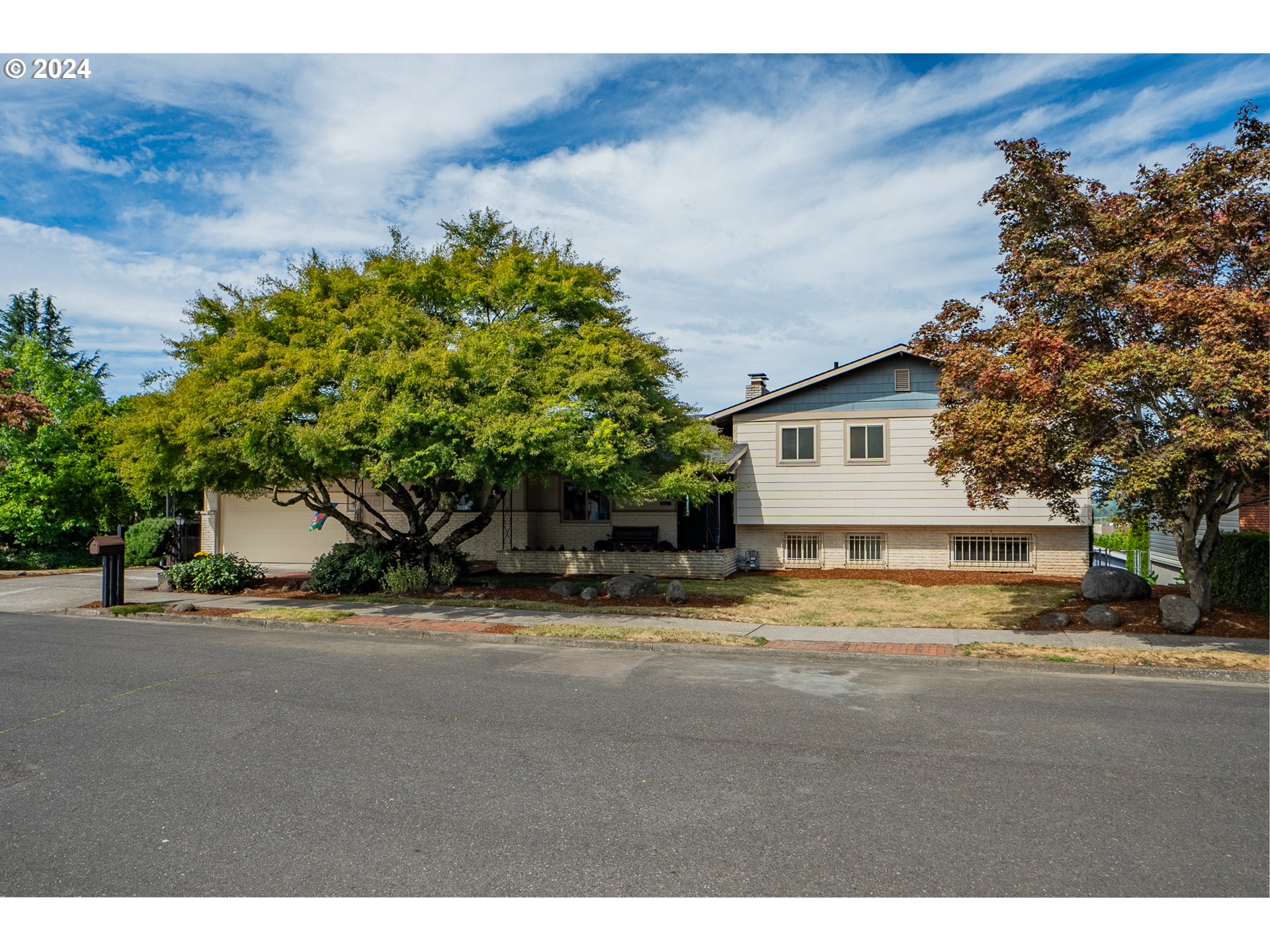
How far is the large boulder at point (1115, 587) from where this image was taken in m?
14.0

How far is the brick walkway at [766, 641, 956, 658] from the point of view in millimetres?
10445

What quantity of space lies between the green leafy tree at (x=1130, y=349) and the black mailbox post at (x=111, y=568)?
15.9 metres

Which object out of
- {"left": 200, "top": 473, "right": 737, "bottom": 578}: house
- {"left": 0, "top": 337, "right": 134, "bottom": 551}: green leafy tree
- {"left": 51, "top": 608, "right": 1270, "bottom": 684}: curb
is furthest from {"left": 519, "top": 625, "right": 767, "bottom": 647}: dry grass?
{"left": 0, "top": 337, "right": 134, "bottom": 551}: green leafy tree

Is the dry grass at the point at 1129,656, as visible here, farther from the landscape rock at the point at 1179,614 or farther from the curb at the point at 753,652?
the landscape rock at the point at 1179,614

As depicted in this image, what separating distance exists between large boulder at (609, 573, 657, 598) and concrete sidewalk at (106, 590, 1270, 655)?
69.1 inches

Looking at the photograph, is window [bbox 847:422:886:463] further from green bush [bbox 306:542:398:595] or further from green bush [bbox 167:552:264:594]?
green bush [bbox 167:552:264:594]

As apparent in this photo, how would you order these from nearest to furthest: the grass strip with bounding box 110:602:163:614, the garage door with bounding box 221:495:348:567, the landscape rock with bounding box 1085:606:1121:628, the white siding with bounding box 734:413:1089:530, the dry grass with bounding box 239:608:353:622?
the landscape rock with bounding box 1085:606:1121:628 < the dry grass with bounding box 239:608:353:622 < the grass strip with bounding box 110:602:163:614 < the white siding with bounding box 734:413:1089:530 < the garage door with bounding box 221:495:348:567

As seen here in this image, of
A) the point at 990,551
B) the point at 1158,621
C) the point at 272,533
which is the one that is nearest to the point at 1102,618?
the point at 1158,621

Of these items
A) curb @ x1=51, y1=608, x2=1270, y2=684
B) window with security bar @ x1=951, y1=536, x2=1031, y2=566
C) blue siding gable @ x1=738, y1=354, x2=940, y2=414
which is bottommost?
curb @ x1=51, y1=608, x2=1270, y2=684

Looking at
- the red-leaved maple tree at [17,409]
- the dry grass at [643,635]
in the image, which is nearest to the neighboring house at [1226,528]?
the dry grass at [643,635]

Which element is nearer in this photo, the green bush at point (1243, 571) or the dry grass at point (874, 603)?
the green bush at point (1243, 571)

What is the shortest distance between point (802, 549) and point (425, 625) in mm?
12102

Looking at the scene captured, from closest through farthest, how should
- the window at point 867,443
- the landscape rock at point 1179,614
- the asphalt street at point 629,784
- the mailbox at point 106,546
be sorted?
the asphalt street at point 629,784 < the landscape rock at point 1179,614 < the mailbox at point 106,546 < the window at point 867,443

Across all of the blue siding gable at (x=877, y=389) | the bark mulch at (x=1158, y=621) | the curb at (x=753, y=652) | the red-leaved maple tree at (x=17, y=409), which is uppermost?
the blue siding gable at (x=877, y=389)
